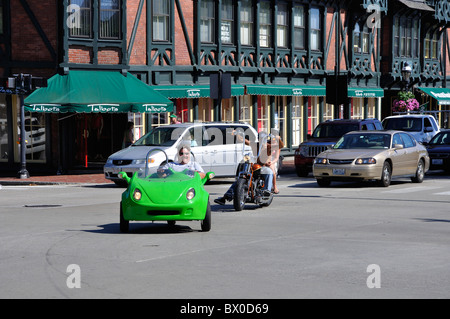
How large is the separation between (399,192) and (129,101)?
34.6 ft

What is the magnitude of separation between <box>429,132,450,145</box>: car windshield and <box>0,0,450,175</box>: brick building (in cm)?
413

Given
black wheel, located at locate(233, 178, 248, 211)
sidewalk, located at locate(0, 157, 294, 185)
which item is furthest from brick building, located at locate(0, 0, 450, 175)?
black wheel, located at locate(233, 178, 248, 211)

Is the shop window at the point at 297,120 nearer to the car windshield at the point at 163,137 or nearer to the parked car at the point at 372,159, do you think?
the parked car at the point at 372,159

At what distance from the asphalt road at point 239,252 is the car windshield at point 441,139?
36.8ft

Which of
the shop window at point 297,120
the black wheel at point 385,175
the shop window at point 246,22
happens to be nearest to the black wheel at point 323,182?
the black wheel at point 385,175

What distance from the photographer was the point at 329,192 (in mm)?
21703

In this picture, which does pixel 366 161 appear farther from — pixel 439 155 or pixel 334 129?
pixel 439 155

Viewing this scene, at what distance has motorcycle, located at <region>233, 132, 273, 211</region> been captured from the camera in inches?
674

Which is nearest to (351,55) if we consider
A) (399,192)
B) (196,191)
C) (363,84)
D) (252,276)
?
(363,84)

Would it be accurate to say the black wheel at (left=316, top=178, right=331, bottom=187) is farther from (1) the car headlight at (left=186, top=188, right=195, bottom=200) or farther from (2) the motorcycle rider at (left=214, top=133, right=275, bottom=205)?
(1) the car headlight at (left=186, top=188, right=195, bottom=200)

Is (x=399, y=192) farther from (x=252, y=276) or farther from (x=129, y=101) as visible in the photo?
(x=252, y=276)

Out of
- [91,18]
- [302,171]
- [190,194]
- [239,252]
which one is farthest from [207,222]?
[91,18]

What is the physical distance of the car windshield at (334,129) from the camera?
28562mm

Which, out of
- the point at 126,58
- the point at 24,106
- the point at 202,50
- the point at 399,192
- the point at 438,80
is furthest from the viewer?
the point at 438,80
